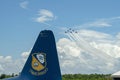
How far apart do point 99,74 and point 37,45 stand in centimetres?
7417

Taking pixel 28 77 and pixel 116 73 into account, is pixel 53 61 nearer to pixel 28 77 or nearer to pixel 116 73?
pixel 28 77

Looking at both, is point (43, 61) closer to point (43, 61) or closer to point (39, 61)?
point (43, 61)

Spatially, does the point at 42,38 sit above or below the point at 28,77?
above

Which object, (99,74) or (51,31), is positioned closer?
(51,31)

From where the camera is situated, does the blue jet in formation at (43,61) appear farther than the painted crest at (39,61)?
No

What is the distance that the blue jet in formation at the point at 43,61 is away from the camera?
2903 centimetres

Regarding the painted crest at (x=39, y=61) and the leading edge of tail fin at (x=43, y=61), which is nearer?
the leading edge of tail fin at (x=43, y=61)

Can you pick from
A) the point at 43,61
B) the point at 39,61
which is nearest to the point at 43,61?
the point at 43,61

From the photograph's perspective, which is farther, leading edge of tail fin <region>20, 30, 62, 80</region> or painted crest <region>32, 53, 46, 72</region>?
painted crest <region>32, 53, 46, 72</region>

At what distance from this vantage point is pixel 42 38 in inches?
1206

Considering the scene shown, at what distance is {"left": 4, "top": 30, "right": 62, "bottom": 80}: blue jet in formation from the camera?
29.0 meters

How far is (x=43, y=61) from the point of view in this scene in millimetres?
29578

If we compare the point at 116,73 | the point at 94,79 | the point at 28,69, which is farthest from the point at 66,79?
the point at 28,69

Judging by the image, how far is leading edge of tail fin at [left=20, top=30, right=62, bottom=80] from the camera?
29031 mm
